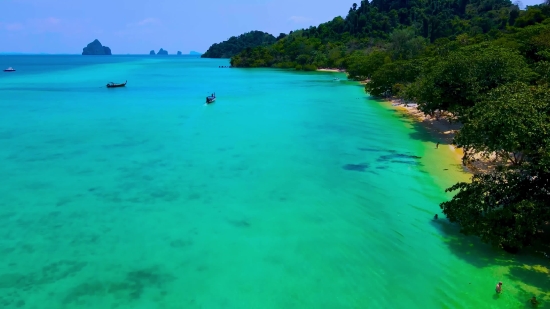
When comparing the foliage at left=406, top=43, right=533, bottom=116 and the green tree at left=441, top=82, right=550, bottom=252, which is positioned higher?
the foliage at left=406, top=43, right=533, bottom=116

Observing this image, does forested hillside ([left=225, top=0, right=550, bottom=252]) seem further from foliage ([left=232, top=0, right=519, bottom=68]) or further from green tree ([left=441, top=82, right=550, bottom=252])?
foliage ([left=232, top=0, right=519, bottom=68])

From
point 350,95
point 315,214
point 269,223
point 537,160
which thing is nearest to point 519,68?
point 537,160

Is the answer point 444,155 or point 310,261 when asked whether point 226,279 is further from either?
point 444,155

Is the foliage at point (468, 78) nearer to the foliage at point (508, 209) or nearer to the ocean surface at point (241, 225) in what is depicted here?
the ocean surface at point (241, 225)

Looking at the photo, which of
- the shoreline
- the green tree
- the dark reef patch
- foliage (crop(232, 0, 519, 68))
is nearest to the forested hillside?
the green tree

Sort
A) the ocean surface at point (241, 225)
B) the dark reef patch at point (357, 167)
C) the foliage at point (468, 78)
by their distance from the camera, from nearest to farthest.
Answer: the ocean surface at point (241, 225) → the dark reef patch at point (357, 167) → the foliage at point (468, 78)

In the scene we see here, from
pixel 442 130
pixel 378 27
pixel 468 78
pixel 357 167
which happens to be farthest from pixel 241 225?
pixel 378 27

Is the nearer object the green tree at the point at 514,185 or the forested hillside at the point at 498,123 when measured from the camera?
the green tree at the point at 514,185

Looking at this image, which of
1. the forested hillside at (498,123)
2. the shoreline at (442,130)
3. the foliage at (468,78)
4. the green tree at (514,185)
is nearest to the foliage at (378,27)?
the shoreline at (442,130)
